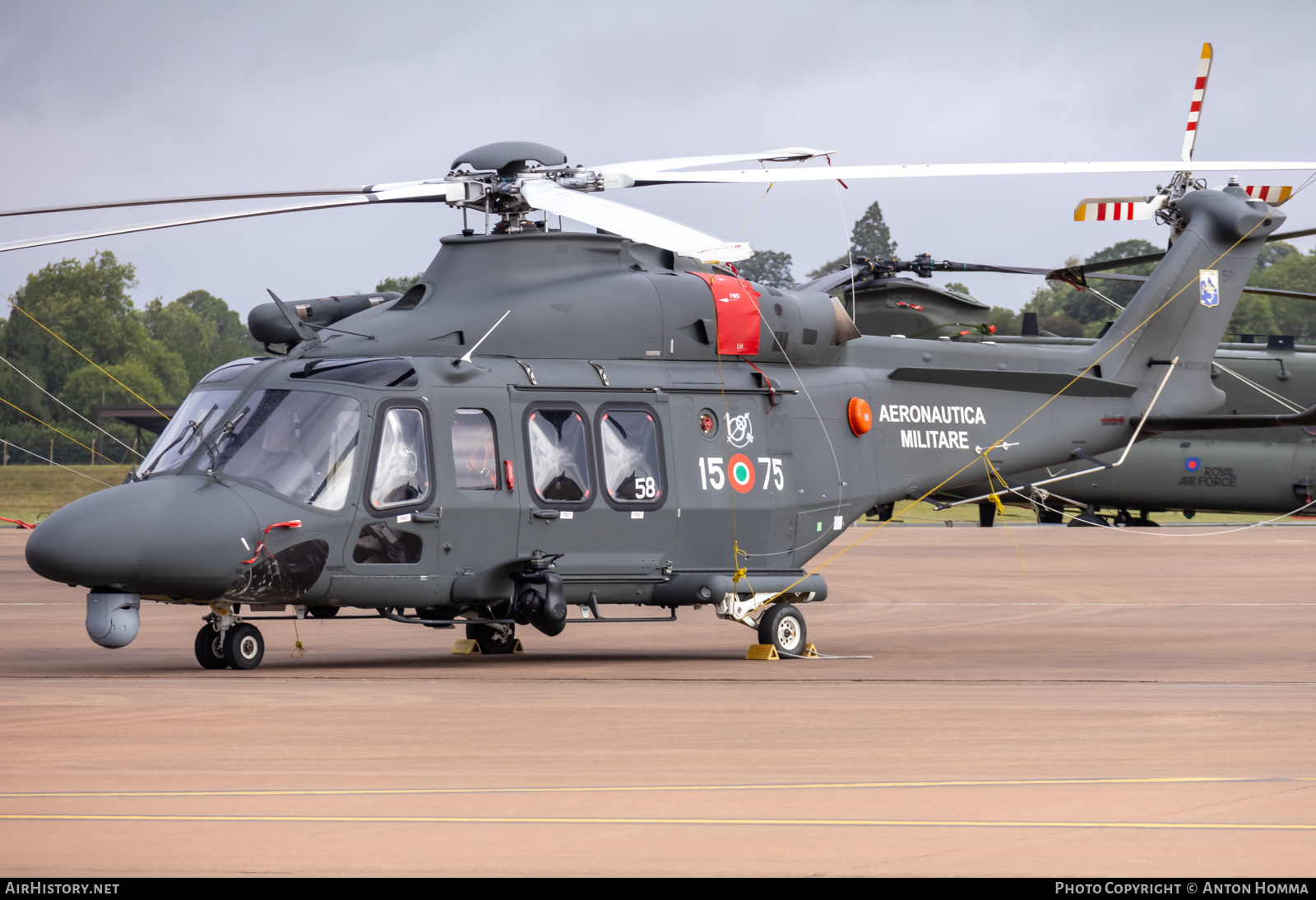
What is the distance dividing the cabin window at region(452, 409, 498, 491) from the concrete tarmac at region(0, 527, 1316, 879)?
1.58 metres

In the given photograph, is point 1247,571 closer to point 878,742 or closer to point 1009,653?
point 1009,653

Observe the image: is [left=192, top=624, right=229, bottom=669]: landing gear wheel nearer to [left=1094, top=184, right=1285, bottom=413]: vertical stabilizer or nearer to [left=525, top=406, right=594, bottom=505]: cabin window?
[left=525, top=406, right=594, bottom=505]: cabin window

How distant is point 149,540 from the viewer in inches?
462

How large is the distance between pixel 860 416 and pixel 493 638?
4238mm

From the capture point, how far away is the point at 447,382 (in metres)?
13.5

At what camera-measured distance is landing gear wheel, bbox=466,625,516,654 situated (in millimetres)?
15516

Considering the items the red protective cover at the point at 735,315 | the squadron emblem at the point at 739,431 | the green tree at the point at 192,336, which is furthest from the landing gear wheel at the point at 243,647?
the green tree at the point at 192,336

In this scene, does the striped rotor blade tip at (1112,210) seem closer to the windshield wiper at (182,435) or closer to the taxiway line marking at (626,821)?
the windshield wiper at (182,435)

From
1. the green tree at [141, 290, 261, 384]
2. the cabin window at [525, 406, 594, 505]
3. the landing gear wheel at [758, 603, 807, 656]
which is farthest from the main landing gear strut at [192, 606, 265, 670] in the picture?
the green tree at [141, 290, 261, 384]

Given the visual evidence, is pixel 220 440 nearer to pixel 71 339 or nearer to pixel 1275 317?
pixel 71 339

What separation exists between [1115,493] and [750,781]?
30535mm

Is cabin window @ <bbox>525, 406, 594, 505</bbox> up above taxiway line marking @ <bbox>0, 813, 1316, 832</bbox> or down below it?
above

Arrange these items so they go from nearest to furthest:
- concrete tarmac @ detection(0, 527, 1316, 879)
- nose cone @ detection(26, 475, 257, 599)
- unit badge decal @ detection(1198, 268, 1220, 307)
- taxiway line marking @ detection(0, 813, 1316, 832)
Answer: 1. concrete tarmac @ detection(0, 527, 1316, 879)
2. taxiway line marking @ detection(0, 813, 1316, 832)
3. nose cone @ detection(26, 475, 257, 599)
4. unit badge decal @ detection(1198, 268, 1220, 307)

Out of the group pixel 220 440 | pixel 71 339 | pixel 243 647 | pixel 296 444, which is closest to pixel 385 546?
pixel 296 444
